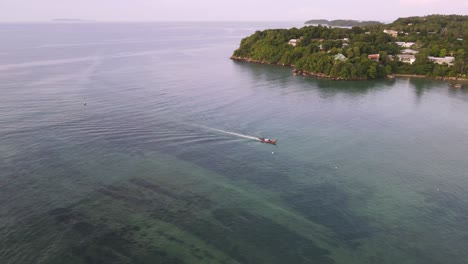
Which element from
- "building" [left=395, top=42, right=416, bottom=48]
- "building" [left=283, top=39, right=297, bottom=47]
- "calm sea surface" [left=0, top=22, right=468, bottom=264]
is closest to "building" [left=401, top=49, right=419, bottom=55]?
"building" [left=395, top=42, right=416, bottom=48]

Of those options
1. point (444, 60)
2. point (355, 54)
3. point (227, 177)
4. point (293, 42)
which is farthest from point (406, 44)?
point (227, 177)

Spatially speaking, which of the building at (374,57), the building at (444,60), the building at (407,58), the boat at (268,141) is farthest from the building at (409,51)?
the boat at (268,141)

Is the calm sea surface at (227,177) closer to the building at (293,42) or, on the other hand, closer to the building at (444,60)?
the building at (444,60)

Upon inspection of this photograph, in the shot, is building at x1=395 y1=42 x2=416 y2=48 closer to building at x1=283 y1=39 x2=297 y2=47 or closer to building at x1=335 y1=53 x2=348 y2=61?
building at x1=335 y1=53 x2=348 y2=61

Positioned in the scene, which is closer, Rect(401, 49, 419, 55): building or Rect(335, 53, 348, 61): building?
Rect(335, 53, 348, 61): building

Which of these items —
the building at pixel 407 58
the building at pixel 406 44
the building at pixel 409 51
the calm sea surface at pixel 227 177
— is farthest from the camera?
the building at pixel 406 44

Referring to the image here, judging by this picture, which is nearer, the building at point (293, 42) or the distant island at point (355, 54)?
the distant island at point (355, 54)
